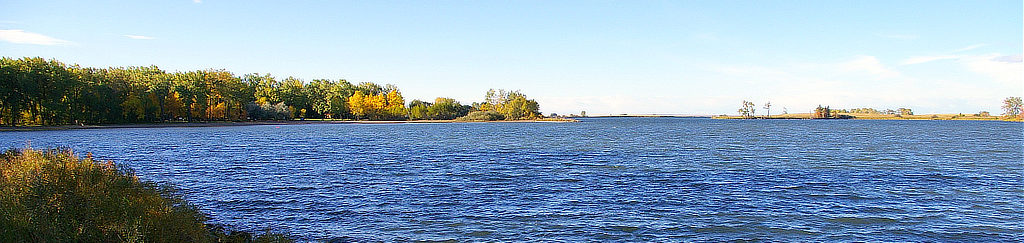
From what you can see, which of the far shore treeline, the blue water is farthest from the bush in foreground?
the far shore treeline

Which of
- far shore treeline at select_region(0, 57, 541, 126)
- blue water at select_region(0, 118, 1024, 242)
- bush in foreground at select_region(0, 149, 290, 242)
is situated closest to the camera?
bush in foreground at select_region(0, 149, 290, 242)

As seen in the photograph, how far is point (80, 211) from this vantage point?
52.9 feet

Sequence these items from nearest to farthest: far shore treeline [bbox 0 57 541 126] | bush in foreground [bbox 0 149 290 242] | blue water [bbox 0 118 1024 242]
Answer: bush in foreground [bbox 0 149 290 242] → blue water [bbox 0 118 1024 242] → far shore treeline [bbox 0 57 541 126]

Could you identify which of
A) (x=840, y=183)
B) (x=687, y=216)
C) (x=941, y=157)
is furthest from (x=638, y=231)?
(x=941, y=157)

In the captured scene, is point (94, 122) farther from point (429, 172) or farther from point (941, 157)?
point (941, 157)

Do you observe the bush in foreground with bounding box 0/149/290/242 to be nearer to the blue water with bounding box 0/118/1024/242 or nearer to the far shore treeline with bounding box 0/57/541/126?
the blue water with bounding box 0/118/1024/242

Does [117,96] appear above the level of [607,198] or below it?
above

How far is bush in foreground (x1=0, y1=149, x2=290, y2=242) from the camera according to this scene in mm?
14125

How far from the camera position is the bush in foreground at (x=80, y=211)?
14125 millimetres

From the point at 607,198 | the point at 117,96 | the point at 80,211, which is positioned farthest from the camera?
the point at 117,96

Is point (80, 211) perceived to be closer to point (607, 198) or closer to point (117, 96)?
point (607, 198)

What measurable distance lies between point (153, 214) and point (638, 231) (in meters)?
16.2

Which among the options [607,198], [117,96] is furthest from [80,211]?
[117,96]

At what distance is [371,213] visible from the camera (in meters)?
25.7
